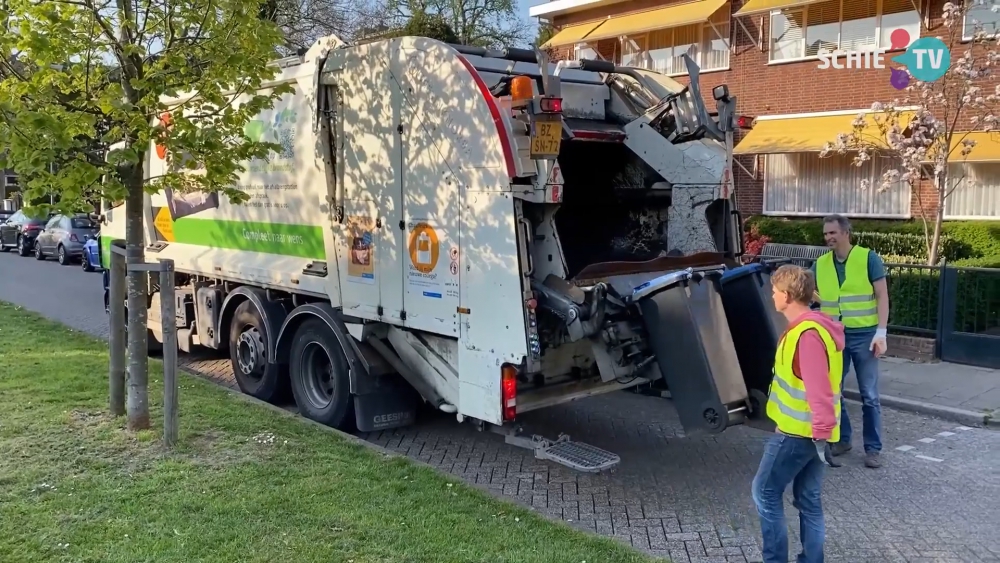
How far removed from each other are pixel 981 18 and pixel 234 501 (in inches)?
530

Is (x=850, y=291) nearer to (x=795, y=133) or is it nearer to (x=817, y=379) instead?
(x=817, y=379)

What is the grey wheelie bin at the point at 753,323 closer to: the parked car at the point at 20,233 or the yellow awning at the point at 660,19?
the yellow awning at the point at 660,19

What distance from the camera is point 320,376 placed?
699 cm

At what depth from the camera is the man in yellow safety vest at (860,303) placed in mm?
5805

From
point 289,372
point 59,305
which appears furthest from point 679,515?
point 59,305

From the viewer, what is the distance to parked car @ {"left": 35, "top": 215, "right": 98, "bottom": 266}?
22.3 m

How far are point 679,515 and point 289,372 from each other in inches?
142

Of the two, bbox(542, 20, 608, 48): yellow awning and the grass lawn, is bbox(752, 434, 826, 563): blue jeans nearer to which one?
the grass lawn

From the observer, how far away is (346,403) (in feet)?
21.4

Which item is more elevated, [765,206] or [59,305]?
[765,206]

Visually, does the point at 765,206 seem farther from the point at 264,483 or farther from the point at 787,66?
the point at 264,483

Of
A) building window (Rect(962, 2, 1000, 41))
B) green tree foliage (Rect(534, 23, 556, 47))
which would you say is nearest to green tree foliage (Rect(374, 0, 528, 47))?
green tree foliage (Rect(534, 23, 556, 47))

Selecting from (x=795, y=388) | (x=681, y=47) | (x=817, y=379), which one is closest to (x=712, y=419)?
(x=795, y=388)

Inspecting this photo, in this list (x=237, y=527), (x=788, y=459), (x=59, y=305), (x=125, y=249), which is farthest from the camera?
(x=59, y=305)
